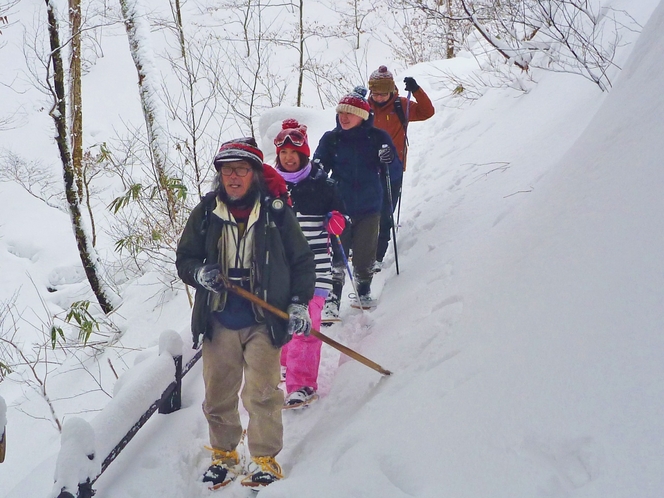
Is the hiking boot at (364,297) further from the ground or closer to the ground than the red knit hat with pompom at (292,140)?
closer to the ground

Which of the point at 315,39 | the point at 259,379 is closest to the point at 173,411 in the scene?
the point at 259,379

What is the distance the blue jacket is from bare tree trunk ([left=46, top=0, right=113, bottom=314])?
5.93m

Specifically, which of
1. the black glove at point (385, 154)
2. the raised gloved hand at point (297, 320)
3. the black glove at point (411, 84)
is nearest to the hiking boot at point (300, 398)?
the raised gloved hand at point (297, 320)

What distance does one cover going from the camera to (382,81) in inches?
203

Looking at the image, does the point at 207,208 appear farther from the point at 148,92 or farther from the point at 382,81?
the point at 148,92

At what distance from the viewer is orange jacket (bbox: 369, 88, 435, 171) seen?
5.40m

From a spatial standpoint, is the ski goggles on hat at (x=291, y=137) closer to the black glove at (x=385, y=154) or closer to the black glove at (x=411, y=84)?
the black glove at (x=385, y=154)

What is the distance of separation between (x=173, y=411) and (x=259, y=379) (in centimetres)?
102

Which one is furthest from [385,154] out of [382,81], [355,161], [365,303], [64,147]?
[64,147]

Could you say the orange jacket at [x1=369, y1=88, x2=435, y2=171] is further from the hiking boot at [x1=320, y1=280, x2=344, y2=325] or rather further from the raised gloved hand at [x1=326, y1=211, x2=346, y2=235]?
Answer: the raised gloved hand at [x1=326, y1=211, x2=346, y2=235]

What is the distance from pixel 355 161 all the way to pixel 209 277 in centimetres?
214

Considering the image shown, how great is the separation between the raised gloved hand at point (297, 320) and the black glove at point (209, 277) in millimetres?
412

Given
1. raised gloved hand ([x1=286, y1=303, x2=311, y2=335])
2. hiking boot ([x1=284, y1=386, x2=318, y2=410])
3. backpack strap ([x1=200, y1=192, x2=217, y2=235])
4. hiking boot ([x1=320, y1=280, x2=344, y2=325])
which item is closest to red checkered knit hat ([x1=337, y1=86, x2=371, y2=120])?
hiking boot ([x1=320, y1=280, x2=344, y2=325])

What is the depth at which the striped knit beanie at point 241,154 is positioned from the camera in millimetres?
2719
